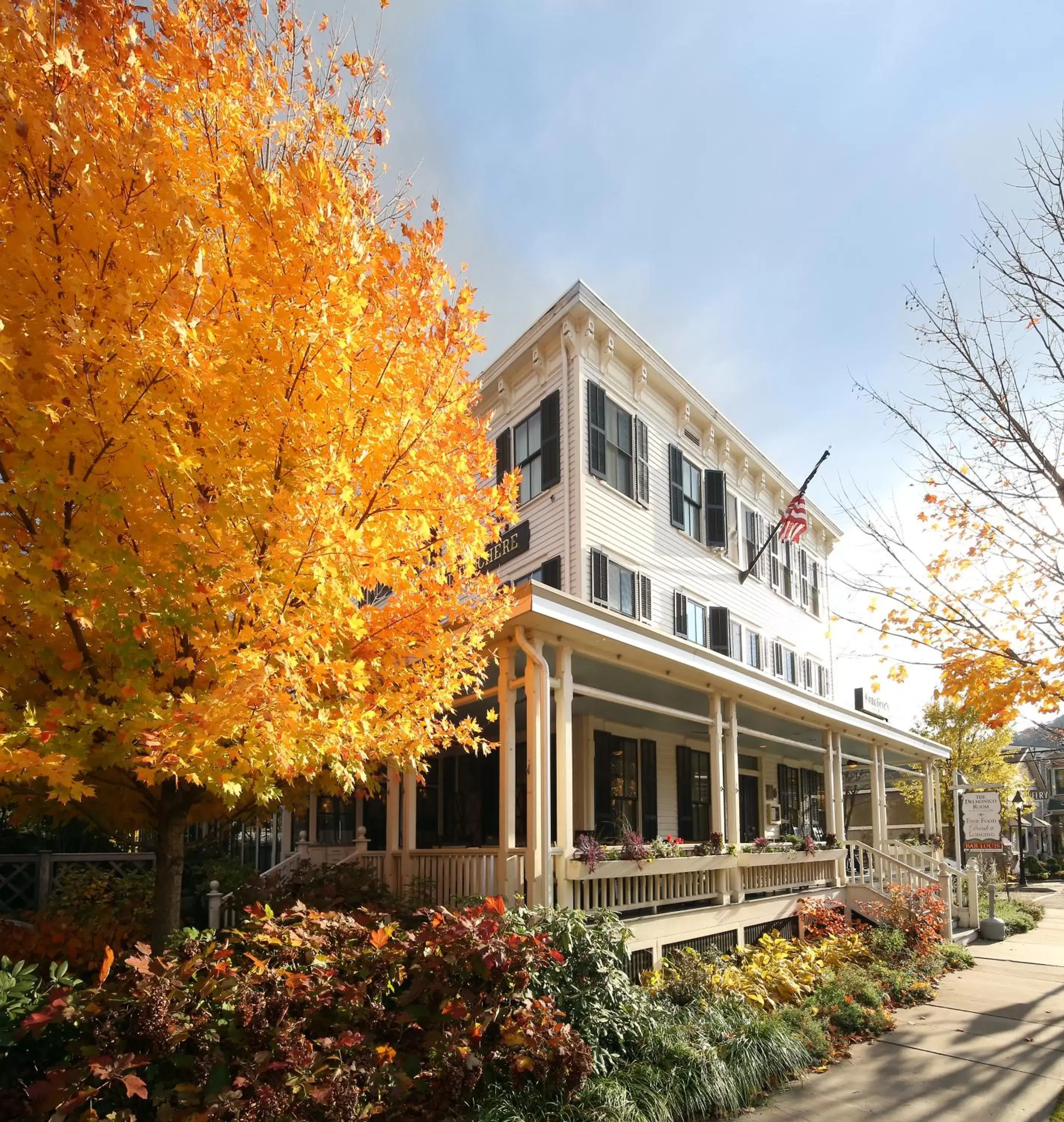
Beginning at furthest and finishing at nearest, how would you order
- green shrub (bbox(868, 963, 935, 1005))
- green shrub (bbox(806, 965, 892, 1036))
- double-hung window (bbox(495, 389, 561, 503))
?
double-hung window (bbox(495, 389, 561, 503)) < green shrub (bbox(868, 963, 935, 1005)) < green shrub (bbox(806, 965, 892, 1036))

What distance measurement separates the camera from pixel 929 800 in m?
21.6

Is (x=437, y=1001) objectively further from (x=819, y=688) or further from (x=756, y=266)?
(x=819, y=688)

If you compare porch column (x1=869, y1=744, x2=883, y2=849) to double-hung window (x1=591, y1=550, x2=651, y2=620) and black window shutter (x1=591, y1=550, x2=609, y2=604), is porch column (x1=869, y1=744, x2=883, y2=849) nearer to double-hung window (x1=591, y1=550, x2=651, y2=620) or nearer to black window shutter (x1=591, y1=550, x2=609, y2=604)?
double-hung window (x1=591, y1=550, x2=651, y2=620)

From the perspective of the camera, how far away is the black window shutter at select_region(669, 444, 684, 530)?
16.2 m

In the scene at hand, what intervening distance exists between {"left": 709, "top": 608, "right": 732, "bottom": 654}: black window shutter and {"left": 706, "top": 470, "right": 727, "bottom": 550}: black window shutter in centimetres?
140

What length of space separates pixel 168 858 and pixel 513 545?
368 inches

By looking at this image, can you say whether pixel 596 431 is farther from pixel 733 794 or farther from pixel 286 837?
pixel 286 837

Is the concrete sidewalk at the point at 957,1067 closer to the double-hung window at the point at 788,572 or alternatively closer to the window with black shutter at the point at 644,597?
the window with black shutter at the point at 644,597

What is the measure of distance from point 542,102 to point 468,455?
139 inches

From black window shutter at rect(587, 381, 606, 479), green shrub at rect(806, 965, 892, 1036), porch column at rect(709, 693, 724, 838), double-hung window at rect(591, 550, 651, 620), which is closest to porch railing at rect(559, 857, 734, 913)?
porch column at rect(709, 693, 724, 838)

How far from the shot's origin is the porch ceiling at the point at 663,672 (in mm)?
8742

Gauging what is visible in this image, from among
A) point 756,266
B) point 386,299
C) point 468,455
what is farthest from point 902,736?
point 386,299

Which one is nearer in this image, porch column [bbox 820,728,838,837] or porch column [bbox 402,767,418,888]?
porch column [bbox 402,767,418,888]

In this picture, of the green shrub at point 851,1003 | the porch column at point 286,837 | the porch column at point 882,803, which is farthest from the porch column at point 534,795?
the porch column at point 882,803
